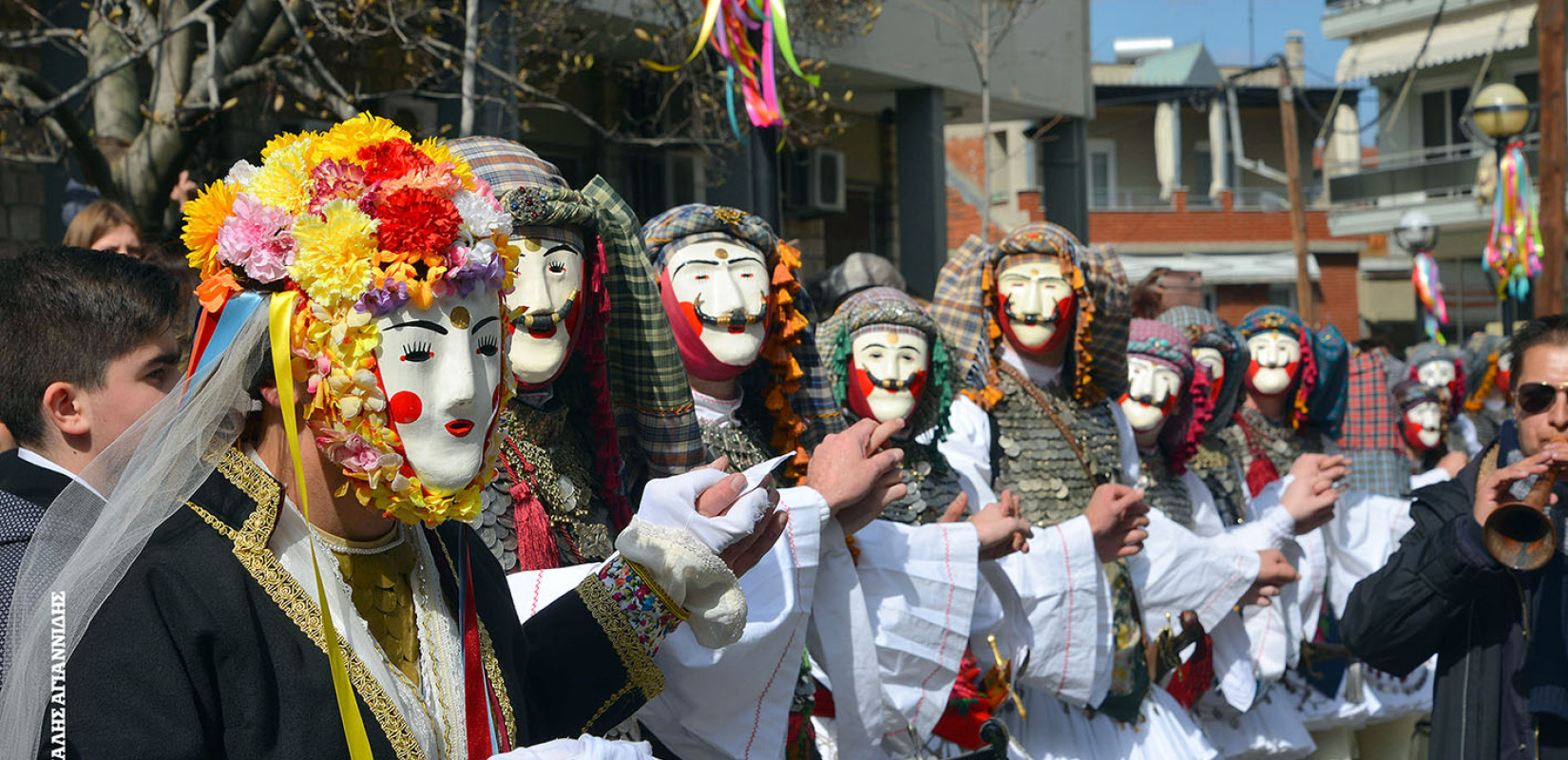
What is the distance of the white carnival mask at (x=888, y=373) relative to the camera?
174 inches

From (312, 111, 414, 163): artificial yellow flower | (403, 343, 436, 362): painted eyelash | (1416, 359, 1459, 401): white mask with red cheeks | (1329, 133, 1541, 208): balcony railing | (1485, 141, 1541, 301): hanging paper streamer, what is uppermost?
(1329, 133, 1541, 208): balcony railing

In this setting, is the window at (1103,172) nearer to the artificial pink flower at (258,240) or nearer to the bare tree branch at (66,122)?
the bare tree branch at (66,122)

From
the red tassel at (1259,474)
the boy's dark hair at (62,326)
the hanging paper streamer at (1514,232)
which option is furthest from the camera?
the hanging paper streamer at (1514,232)

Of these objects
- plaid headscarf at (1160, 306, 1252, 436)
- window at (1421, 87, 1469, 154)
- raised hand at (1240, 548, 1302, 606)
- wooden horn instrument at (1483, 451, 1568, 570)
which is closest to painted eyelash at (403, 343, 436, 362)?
wooden horn instrument at (1483, 451, 1568, 570)

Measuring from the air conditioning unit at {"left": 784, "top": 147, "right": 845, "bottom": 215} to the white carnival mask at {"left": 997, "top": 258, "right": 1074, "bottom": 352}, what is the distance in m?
7.99

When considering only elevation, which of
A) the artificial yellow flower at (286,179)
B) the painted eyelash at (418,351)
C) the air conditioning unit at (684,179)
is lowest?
the painted eyelash at (418,351)

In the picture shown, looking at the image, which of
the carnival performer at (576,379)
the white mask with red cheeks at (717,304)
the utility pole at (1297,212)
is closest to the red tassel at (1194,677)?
the white mask with red cheeks at (717,304)

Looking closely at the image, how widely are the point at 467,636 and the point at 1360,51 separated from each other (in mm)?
28405

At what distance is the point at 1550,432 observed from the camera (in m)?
3.67

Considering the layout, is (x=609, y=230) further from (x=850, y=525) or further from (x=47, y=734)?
(x=47, y=734)

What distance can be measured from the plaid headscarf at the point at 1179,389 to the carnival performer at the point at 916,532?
54.8 inches

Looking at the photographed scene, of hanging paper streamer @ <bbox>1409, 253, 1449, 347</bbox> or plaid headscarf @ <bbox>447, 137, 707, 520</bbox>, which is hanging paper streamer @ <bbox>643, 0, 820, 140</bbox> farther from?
hanging paper streamer @ <bbox>1409, 253, 1449, 347</bbox>

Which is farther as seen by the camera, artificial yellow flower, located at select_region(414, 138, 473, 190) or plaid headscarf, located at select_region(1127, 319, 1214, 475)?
plaid headscarf, located at select_region(1127, 319, 1214, 475)

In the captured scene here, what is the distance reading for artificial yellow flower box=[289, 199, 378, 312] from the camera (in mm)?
2078
